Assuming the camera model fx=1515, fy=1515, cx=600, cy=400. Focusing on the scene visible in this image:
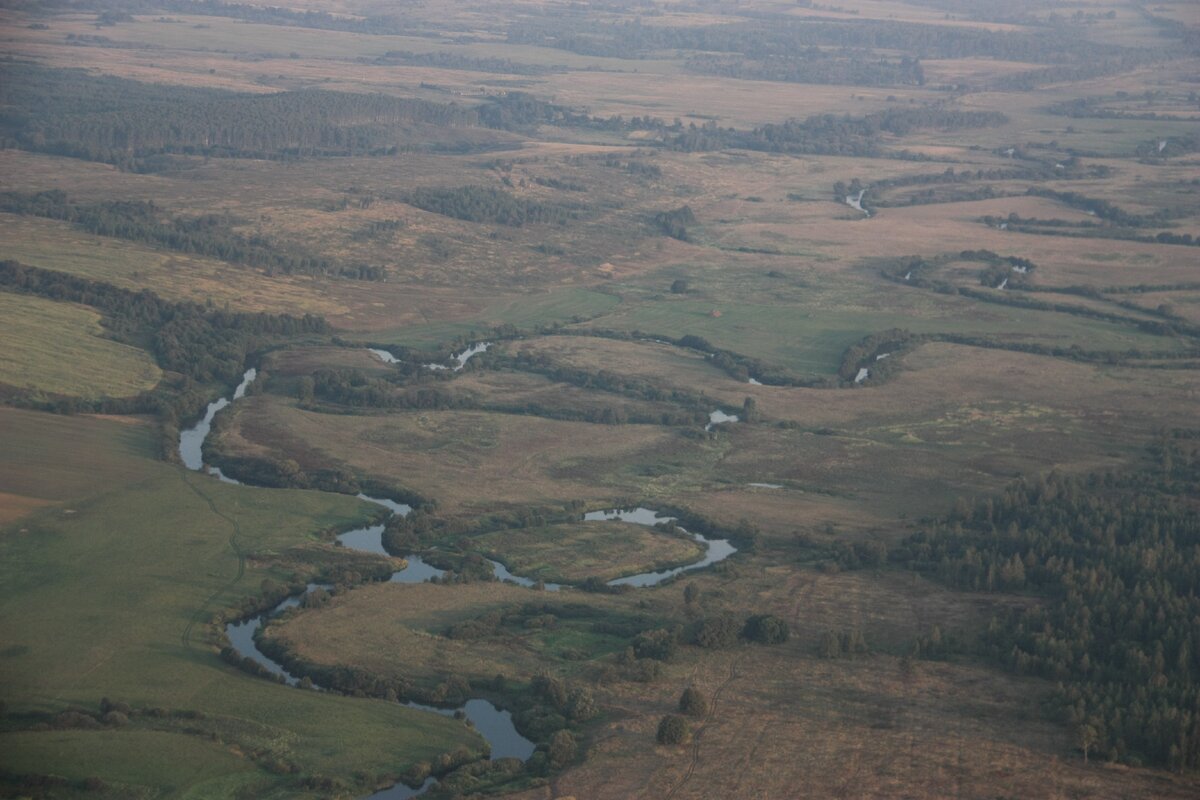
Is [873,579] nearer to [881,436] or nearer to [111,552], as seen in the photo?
[881,436]

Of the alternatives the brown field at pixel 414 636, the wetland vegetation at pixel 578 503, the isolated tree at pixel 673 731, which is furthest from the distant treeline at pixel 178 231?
the isolated tree at pixel 673 731

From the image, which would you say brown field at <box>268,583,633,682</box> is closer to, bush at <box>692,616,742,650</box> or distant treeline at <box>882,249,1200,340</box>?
bush at <box>692,616,742,650</box>

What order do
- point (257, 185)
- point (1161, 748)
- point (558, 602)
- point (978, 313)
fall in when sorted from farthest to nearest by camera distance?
point (257, 185) → point (978, 313) → point (558, 602) → point (1161, 748)

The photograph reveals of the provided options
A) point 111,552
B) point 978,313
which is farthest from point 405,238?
point 111,552

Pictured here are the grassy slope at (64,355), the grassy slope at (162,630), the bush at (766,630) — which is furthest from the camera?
the grassy slope at (64,355)

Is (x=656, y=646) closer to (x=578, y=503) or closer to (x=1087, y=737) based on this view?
(x=1087, y=737)

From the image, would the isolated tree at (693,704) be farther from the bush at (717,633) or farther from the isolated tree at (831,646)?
the isolated tree at (831,646)

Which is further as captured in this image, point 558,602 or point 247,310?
point 247,310
